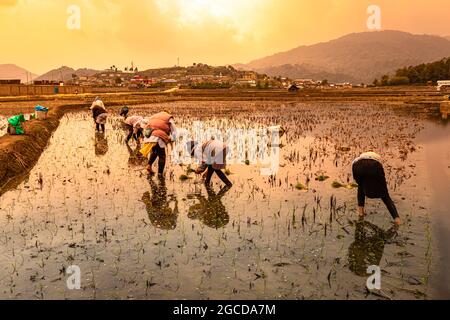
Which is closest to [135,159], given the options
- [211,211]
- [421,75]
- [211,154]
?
[211,154]

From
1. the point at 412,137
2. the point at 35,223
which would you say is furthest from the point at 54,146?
the point at 412,137

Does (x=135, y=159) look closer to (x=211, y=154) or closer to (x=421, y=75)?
(x=211, y=154)

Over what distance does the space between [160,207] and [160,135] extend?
3220 mm

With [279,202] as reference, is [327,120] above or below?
above

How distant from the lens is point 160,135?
11.2m

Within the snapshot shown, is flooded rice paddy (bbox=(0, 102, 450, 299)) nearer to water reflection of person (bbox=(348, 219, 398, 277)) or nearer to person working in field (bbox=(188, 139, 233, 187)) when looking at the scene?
water reflection of person (bbox=(348, 219, 398, 277))

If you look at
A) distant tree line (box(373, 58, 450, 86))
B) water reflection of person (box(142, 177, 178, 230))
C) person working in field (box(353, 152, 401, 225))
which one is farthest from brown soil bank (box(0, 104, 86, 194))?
distant tree line (box(373, 58, 450, 86))

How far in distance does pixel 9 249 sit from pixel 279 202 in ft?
18.7

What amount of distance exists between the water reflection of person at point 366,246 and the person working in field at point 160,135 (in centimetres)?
616

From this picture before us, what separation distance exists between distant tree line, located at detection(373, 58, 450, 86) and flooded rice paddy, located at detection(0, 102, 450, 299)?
91.3m

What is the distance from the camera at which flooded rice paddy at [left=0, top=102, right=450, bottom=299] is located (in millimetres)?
5289
